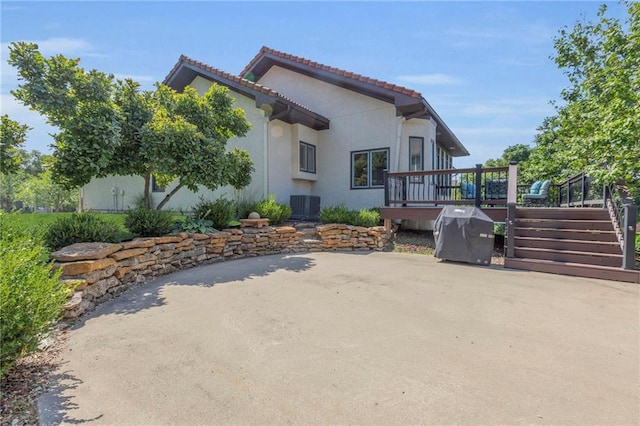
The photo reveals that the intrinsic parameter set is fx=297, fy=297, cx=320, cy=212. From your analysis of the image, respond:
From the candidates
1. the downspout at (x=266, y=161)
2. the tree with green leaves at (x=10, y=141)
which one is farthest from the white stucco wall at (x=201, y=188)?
the tree with green leaves at (x=10, y=141)

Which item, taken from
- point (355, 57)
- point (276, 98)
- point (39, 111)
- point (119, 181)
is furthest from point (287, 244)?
point (119, 181)

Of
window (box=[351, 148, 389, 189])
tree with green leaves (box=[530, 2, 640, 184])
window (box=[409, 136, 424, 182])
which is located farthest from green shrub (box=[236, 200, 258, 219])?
tree with green leaves (box=[530, 2, 640, 184])

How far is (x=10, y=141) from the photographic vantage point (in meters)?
4.99

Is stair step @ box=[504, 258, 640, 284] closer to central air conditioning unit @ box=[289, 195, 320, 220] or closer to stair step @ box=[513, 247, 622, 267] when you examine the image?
stair step @ box=[513, 247, 622, 267]

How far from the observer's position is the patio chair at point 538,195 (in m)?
10.2

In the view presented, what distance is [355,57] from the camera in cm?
1216

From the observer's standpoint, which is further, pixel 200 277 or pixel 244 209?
pixel 244 209

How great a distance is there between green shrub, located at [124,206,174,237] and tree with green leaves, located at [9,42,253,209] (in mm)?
939

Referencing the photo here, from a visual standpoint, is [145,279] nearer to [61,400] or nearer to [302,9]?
[61,400]

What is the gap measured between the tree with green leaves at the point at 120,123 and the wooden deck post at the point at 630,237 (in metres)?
8.17

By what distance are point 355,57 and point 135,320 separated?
12.0 m

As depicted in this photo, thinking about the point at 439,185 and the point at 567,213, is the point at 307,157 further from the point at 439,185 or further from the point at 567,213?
the point at 567,213

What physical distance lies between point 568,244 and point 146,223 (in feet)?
29.5

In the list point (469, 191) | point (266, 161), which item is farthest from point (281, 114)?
point (469, 191)
